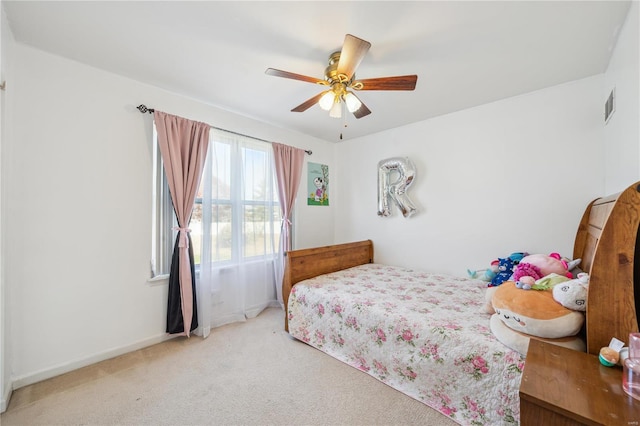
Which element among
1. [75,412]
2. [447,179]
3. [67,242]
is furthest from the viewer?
[447,179]

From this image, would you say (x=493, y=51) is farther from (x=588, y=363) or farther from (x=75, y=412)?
(x=75, y=412)

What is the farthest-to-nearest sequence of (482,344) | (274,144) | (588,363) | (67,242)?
1. (274,144)
2. (67,242)
3. (482,344)
4. (588,363)

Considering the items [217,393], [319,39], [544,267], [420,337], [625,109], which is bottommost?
[217,393]

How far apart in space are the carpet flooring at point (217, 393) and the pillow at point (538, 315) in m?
0.71

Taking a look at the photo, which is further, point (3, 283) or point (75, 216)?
point (75, 216)

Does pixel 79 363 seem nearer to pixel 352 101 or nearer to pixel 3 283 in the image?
pixel 3 283

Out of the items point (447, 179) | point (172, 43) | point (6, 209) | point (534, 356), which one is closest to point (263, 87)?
A: point (172, 43)

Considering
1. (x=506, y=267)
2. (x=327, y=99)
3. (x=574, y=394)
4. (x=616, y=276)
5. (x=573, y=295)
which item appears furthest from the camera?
(x=506, y=267)

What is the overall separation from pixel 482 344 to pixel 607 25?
202 centimetres

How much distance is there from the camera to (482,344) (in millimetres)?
1394

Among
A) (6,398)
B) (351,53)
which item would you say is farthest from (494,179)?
(6,398)

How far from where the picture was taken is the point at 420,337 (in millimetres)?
1617

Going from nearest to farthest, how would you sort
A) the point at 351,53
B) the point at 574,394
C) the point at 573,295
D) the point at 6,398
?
1. the point at 574,394
2. the point at 573,295
3. the point at 351,53
4. the point at 6,398

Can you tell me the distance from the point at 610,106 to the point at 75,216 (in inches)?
159
